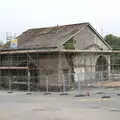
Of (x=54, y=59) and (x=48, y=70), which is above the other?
(x=54, y=59)

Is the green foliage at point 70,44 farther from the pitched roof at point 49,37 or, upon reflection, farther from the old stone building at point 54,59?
the pitched roof at point 49,37

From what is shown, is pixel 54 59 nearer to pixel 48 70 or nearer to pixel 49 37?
pixel 48 70

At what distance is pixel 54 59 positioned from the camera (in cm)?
3938

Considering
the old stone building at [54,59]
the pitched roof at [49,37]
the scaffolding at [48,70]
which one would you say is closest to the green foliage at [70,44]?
the old stone building at [54,59]

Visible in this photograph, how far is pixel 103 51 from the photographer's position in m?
44.9

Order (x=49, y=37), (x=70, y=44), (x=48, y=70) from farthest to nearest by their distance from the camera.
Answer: (x=49, y=37) → (x=70, y=44) → (x=48, y=70)

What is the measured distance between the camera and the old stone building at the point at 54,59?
39438mm

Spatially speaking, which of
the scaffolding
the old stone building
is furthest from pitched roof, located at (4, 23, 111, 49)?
the scaffolding

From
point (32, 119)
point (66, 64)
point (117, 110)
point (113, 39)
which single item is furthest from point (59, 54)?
point (113, 39)

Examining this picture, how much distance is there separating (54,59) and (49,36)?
16.9ft

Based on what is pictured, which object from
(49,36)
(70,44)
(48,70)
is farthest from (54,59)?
(49,36)

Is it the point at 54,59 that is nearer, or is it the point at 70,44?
the point at 54,59

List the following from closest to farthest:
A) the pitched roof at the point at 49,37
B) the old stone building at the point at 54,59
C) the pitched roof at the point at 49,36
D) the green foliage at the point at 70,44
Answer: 1. the old stone building at the point at 54,59
2. the green foliage at the point at 70,44
3. the pitched roof at the point at 49,37
4. the pitched roof at the point at 49,36

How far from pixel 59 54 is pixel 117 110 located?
721 inches
